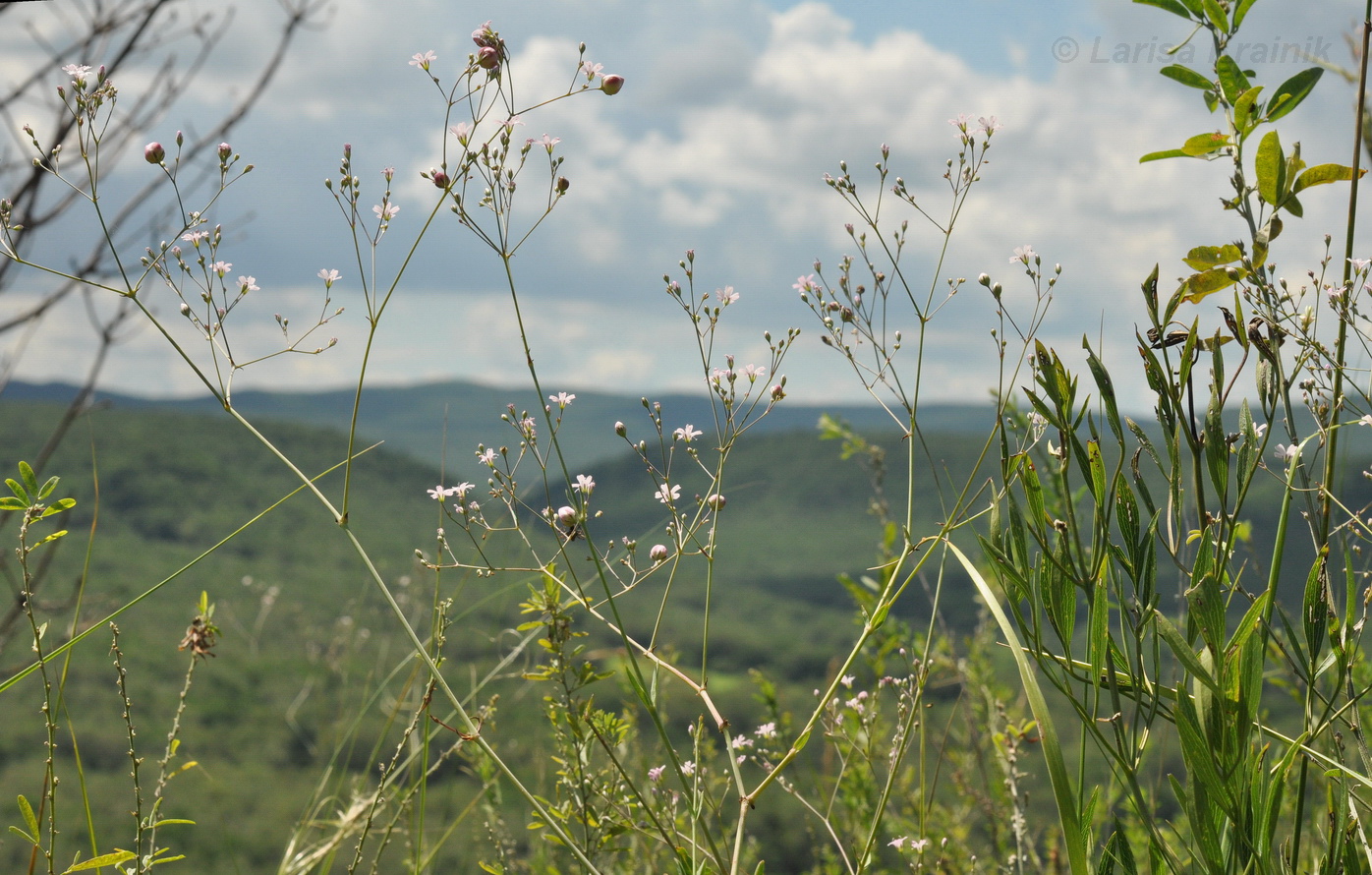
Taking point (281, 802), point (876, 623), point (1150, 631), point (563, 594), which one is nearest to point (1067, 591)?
point (1150, 631)

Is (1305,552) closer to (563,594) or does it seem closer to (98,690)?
(563,594)

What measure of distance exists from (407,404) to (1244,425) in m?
124

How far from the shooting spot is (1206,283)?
4.45ft

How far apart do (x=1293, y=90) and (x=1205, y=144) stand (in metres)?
0.15

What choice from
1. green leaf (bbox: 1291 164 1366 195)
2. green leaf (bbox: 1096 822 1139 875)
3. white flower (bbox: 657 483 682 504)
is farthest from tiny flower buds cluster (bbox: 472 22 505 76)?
green leaf (bbox: 1096 822 1139 875)

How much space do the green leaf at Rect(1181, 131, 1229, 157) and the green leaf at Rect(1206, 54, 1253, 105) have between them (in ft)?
0.15

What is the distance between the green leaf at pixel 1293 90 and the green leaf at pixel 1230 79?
0.05m

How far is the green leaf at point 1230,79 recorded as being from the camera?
1.30m

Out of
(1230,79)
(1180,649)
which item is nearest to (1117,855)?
(1180,649)

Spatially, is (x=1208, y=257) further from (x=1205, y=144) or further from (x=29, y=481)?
(x=29, y=481)

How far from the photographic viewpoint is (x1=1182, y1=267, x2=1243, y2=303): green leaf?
134 centimetres

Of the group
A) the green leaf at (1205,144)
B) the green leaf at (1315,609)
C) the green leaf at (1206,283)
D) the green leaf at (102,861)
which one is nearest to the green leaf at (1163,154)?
the green leaf at (1205,144)

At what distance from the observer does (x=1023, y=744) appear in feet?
7.09

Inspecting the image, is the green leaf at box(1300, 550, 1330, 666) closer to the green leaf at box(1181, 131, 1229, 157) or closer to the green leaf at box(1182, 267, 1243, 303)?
the green leaf at box(1182, 267, 1243, 303)
